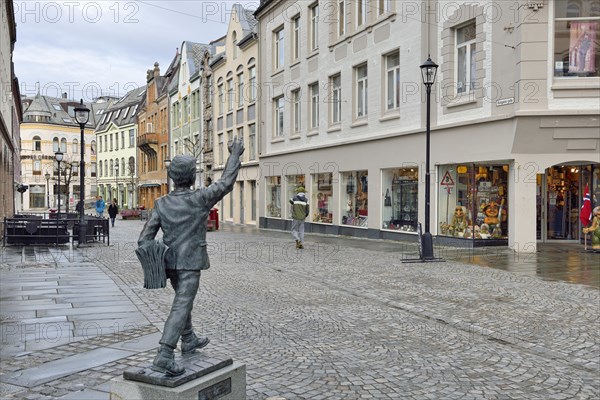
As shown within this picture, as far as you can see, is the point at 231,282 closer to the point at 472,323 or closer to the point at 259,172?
the point at 472,323

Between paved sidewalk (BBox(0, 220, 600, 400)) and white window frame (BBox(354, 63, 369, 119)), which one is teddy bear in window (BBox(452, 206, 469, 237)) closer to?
paved sidewalk (BBox(0, 220, 600, 400))

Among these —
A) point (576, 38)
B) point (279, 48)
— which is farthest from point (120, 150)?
point (576, 38)

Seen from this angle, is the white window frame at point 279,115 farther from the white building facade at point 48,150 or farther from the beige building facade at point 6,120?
the white building facade at point 48,150

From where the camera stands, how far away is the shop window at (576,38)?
50.7 ft

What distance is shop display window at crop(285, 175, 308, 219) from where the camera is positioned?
2735 cm

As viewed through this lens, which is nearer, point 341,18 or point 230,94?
point 341,18

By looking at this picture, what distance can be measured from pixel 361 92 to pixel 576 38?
863 cm

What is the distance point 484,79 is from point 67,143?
81.2m

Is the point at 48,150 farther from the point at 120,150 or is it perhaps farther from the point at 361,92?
the point at 361,92

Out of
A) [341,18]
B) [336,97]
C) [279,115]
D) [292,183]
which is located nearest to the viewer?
[341,18]

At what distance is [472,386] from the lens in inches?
193

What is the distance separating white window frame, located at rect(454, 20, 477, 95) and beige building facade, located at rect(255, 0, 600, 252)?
42 mm

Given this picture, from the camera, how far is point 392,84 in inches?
808

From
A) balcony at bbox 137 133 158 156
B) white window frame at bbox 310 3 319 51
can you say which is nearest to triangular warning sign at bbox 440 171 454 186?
white window frame at bbox 310 3 319 51
